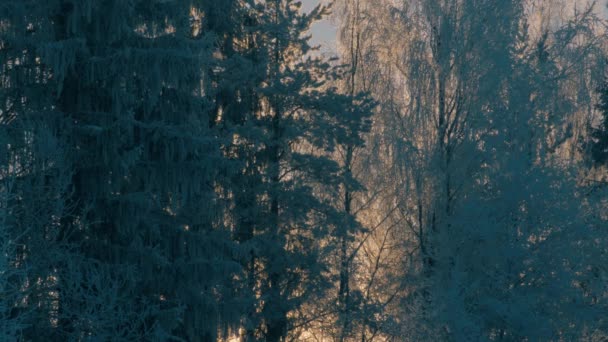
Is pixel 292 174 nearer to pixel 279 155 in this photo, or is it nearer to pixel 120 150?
pixel 279 155

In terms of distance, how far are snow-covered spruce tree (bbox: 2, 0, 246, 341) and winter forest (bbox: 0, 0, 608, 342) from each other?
0.04 metres

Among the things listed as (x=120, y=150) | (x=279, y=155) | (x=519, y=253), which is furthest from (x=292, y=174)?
(x=120, y=150)

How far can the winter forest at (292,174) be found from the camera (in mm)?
12797

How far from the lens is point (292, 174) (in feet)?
65.8

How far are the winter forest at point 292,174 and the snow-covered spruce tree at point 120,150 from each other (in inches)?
1.6

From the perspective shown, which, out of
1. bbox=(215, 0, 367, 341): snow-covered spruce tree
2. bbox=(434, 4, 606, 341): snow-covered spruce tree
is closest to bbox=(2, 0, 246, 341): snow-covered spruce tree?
bbox=(215, 0, 367, 341): snow-covered spruce tree

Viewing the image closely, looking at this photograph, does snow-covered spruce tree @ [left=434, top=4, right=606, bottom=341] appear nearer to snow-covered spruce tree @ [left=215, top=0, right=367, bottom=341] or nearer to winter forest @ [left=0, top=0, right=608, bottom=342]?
winter forest @ [left=0, top=0, right=608, bottom=342]

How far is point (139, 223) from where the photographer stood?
1399 centimetres

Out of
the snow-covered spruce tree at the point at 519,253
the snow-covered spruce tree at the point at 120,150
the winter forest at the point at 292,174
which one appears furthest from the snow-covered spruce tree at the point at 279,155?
the snow-covered spruce tree at the point at 120,150

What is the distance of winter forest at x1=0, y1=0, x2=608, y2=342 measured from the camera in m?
12.8

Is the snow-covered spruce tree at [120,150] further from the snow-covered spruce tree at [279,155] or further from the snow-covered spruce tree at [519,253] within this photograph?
the snow-covered spruce tree at [519,253]

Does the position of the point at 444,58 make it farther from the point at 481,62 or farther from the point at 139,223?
the point at 139,223

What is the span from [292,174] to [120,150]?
7323 mm

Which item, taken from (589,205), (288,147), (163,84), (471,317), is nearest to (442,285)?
(471,317)
